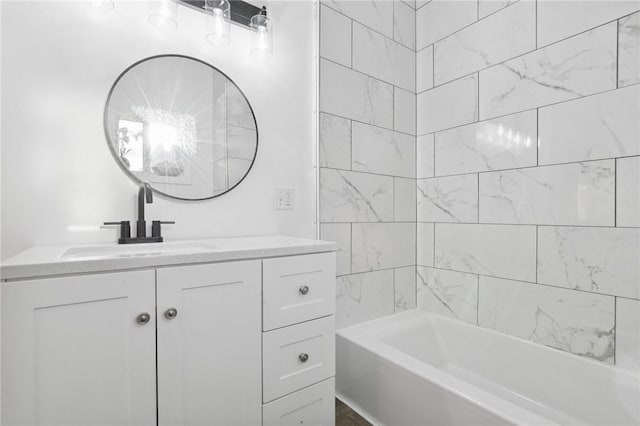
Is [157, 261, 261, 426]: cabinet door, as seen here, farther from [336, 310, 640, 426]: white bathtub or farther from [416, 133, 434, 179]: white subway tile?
[416, 133, 434, 179]: white subway tile

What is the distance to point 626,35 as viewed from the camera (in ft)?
4.35

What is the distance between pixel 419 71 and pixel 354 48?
1.84 ft

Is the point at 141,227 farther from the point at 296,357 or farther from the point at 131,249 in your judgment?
the point at 296,357

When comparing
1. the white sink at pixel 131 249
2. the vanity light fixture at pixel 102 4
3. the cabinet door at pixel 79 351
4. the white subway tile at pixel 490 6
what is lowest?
the cabinet door at pixel 79 351

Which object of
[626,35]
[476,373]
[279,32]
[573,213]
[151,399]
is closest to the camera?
[151,399]

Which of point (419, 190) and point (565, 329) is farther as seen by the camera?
point (419, 190)

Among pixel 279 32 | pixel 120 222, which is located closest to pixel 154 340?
pixel 120 222

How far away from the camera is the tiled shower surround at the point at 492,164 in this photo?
1367mm

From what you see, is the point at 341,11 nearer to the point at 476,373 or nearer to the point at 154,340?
the point at 154,340

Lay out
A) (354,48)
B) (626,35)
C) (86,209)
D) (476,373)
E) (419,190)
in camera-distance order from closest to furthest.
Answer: (86,209), (626,35), (476,373), (354,48), (419,190)

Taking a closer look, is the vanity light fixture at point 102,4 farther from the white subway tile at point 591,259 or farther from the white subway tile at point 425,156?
the white subway tile at point 591,259

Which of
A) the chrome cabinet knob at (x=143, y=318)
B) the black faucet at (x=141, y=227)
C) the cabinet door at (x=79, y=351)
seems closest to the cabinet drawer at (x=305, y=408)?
the cabinet door at (x=79, y=351)

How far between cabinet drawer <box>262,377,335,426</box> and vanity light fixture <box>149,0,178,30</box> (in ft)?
4.93

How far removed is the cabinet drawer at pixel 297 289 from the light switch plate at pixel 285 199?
51 cm
